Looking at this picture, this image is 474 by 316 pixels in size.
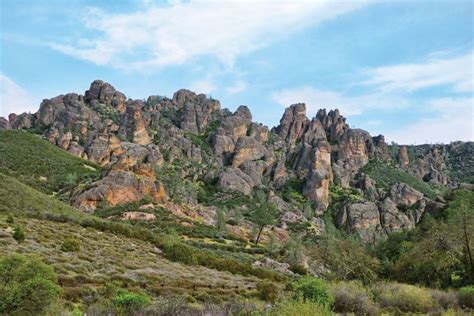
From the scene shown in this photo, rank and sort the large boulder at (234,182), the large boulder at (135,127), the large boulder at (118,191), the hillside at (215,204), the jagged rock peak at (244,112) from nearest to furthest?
the hillside at (215,204)
the large boulder at (118,191)
the large boulder at (234,182)
the large boulder at (135,127)
the jagged rock peak at (244,112)

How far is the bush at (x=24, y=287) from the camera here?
38.0 ft

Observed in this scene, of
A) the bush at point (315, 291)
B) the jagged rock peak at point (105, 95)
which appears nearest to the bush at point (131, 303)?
the bush at point (315, 291)

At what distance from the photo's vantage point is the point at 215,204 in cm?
11775

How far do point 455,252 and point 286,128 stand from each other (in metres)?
153

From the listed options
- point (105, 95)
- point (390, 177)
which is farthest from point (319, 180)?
point (105, 95)

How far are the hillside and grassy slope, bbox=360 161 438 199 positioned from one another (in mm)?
851

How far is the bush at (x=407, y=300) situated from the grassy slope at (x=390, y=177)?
142 m

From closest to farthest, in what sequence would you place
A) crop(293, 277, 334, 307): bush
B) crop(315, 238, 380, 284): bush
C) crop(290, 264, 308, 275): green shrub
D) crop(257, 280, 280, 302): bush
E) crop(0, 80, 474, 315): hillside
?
crop(293, 277, 334, 307): bush → crop(257, 280, 280, 302): bush → crop(0, 80, 474, 315): hillside → crop(315, 238, 380, 284): bush → crop(290, 264, 308, 275): green shrub

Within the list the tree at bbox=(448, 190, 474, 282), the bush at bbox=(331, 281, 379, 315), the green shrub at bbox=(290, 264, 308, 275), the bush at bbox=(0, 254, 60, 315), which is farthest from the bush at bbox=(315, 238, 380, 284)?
the bush at bbox=(0, 254, 60, 315)

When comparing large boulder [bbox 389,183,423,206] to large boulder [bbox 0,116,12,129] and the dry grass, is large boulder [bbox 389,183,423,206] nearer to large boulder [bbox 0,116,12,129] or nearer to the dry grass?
the dry grass

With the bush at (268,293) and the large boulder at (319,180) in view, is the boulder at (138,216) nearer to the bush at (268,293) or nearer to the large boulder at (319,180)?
the bush at (268,293)

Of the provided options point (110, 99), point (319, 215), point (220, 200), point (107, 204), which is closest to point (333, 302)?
point (107, 204)

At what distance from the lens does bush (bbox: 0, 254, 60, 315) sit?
1159cm

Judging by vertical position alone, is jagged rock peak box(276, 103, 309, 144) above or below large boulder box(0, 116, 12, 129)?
above
